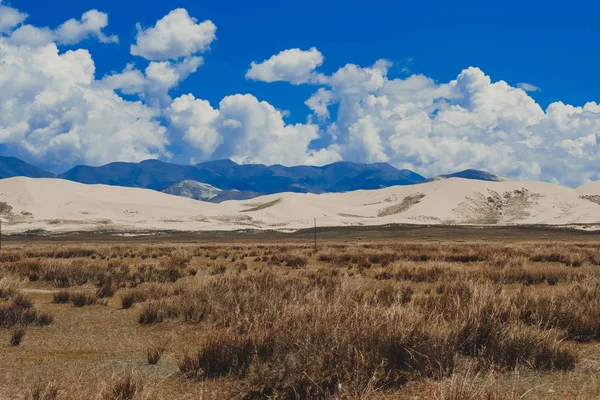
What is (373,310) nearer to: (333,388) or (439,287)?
(333,388)

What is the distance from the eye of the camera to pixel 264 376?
643 centimetres

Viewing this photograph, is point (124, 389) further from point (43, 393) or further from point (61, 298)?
point (61, 298)

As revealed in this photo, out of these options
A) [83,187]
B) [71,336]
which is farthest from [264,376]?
[83,187]

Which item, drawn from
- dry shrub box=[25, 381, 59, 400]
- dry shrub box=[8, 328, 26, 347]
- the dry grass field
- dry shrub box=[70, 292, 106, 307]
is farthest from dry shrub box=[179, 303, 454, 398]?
dry shrub box=[70, 292, 106, 307]

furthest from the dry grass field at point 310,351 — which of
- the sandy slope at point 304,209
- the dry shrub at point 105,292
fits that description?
the sandy slope at point 304,209

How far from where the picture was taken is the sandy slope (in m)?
130

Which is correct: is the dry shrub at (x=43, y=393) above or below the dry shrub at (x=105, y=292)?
above

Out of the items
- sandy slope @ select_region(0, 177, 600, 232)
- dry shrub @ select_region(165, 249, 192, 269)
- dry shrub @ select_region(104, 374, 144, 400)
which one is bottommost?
dry shrub @ select_region(165, 249, 192, 269)

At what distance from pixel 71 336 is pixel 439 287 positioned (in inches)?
397

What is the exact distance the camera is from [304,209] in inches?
6481

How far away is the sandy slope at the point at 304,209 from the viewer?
5113 inches

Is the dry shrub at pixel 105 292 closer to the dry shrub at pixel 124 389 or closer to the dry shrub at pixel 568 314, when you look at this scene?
the dry shrub at pixel 124 389

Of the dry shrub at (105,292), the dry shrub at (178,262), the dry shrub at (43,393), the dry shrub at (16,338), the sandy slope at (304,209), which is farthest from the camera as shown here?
the sandy slope at (304,209)

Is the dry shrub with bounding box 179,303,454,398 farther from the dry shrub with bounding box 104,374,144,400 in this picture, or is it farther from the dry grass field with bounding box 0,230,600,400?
the dry shrub with bounding box 104,374,144,400
